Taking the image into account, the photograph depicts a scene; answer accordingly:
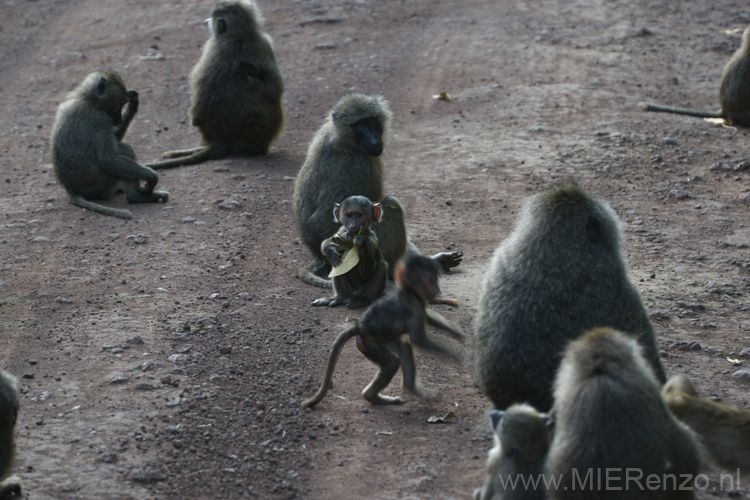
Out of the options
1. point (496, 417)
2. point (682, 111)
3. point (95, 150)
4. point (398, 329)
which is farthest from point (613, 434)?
point (682, 111)

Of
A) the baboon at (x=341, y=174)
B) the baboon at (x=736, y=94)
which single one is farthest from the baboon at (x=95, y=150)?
the baboon at (x=736, y=94)

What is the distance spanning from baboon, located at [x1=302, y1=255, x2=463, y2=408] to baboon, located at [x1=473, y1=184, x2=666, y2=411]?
429mm

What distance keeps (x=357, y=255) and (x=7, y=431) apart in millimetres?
2839

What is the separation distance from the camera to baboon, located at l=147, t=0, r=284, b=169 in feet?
32.1

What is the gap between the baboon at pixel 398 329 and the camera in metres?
4.87

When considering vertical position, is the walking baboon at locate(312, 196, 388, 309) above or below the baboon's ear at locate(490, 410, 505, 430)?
below

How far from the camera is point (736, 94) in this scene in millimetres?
10172

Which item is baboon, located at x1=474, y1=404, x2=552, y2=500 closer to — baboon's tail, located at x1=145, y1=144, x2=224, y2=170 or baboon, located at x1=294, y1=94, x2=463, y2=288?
baboon, located at x1=294, y1=94, x2=463, y2=288

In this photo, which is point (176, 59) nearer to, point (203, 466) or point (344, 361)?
point (344, 361)

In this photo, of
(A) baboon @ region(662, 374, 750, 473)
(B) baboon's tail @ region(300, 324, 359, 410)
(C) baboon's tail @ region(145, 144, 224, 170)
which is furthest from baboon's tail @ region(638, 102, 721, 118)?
(A) baboon @ region(662, 374, 750, 473)

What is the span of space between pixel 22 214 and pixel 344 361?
4194 mm

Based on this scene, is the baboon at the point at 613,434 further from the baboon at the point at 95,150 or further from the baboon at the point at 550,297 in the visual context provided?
the baboon at the point at 95,150

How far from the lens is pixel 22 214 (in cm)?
828

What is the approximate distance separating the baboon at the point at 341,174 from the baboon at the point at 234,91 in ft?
9.54
